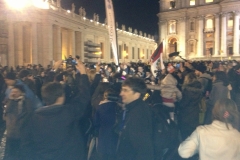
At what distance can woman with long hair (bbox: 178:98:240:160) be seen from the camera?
2846mm

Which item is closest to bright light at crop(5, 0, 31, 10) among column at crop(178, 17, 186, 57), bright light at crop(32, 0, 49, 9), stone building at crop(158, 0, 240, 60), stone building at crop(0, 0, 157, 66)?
stone building at crop(0, 0, 157, 66)

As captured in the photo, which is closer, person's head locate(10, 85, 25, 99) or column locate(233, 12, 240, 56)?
person's head locate(10, 85, 25, 99)

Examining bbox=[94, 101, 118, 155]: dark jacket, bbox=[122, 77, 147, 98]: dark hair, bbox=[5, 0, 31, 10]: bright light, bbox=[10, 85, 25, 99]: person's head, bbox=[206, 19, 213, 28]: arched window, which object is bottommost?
bbox=[94, 101, 118, 155]: dark jacket

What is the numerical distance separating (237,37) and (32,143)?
62452mm

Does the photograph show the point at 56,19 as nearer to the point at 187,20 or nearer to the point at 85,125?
the point at 85,125

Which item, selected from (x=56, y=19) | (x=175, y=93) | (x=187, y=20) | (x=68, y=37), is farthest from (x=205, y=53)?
(x=175, y=93)

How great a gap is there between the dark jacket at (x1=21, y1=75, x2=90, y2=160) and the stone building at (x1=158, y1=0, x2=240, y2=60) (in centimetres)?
5933

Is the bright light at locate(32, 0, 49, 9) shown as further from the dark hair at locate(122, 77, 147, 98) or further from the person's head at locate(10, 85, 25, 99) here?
the dark hair at locate(122, 77, 147, 98)

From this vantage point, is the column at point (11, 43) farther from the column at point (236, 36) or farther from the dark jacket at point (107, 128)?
the column at point (236, 36)

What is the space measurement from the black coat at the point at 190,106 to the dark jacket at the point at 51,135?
153 inches

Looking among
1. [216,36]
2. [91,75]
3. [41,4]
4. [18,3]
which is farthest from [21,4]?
[216,36]

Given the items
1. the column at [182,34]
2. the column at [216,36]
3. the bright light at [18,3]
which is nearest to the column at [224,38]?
the column at [216,36]

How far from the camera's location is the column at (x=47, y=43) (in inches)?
1083

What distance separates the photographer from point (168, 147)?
3795 millimetres
